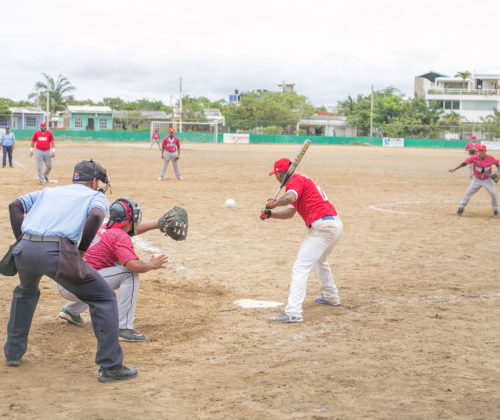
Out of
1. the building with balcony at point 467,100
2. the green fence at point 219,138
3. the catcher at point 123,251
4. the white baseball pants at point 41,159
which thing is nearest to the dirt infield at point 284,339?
the catcher at point 123,251

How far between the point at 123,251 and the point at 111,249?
0.68 feet

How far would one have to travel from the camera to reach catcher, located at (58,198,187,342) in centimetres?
586

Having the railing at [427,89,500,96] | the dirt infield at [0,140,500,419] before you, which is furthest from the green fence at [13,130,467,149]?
the dirt infield at [0,140,500,419]

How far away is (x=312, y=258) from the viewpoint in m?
7.03

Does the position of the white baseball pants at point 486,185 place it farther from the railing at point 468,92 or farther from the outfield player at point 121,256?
the railing at point 468,92

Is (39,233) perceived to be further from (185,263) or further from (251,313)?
(185,263)

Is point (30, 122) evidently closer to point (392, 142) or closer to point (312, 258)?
point (392, 142)

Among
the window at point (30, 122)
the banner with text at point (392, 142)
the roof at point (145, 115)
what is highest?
the roof at point (145, 115)

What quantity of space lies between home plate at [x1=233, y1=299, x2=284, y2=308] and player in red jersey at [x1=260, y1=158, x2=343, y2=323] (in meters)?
0.60

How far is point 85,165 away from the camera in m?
5.16

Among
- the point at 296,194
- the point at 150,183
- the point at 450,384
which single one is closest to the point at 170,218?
the point at 296,194

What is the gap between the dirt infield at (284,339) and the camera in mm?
4492

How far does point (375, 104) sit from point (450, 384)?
295ft

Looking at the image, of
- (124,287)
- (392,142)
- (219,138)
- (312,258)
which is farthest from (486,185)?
(392,142)
